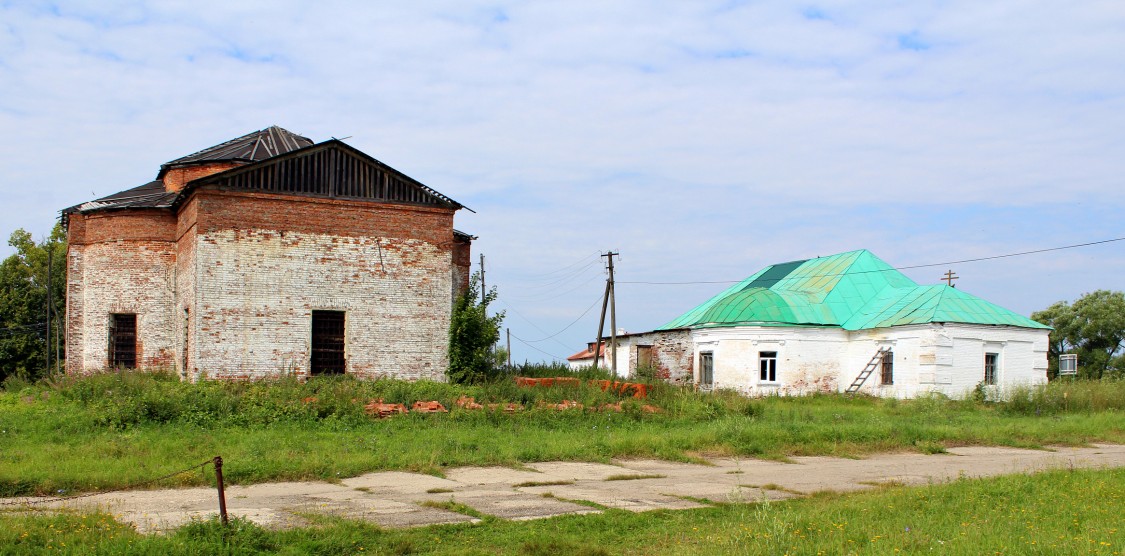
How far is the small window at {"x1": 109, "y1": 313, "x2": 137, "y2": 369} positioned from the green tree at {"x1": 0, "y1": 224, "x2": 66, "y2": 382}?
19228 mm

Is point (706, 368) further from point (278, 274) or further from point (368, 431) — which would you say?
point (368, 431)

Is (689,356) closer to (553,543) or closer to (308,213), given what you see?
(308,213)

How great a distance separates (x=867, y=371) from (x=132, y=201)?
77.1 ft

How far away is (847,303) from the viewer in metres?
33.7

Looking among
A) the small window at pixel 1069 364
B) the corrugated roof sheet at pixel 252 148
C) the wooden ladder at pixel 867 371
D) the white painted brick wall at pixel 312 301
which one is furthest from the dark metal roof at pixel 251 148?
the small window at pixel 1069 364

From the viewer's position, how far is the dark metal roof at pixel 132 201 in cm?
2377

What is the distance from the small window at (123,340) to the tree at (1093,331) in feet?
135

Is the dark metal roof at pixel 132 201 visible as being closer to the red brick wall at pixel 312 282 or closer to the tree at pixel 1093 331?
the red brick wall at pixel 312 282

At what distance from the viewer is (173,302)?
23.6 metres

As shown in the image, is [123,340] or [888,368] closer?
[123,340]

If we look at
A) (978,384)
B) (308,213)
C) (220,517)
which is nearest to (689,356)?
(978,384)

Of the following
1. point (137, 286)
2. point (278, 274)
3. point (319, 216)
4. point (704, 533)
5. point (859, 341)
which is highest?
point (319, 216)

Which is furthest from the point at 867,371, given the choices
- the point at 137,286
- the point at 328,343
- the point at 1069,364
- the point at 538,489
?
the point at 538,489

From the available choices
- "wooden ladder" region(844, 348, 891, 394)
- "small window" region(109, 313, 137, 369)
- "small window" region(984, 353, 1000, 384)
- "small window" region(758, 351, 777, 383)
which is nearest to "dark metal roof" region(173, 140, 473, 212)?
"small window" region(109, 313, 137, 369)
